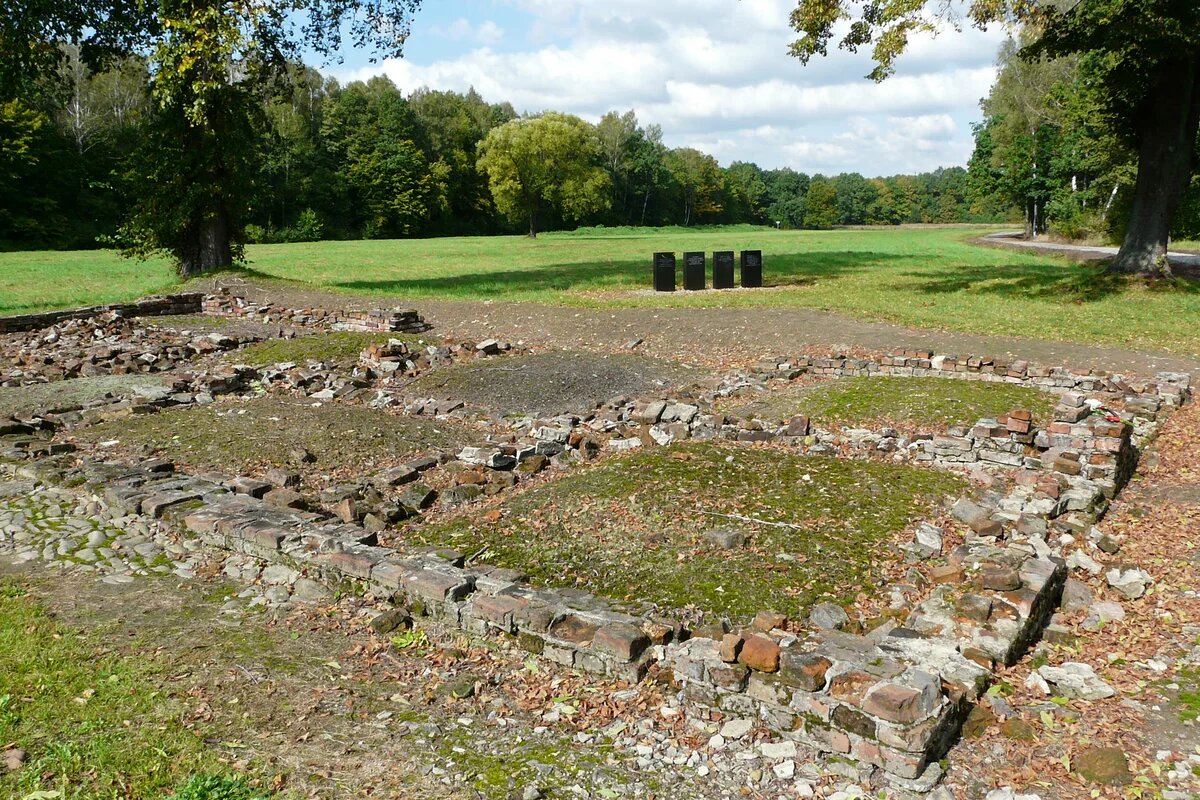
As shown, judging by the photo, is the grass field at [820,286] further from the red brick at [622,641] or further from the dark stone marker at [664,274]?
the red brick at [622,641]

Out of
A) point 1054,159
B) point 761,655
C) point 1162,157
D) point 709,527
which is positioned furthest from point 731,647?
point 1054,159

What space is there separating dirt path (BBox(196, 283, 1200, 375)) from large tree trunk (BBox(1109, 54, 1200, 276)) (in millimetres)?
9312

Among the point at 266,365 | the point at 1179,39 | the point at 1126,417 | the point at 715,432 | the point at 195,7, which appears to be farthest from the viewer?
the point at 195,7

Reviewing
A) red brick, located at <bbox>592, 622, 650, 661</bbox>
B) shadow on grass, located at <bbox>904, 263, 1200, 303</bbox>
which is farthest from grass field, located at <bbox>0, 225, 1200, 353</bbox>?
red brick, located at <bbox>592, 622, 650, 661</bbox>

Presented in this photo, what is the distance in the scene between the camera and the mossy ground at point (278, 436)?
28.2 feet

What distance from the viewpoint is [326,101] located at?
79.1 metres

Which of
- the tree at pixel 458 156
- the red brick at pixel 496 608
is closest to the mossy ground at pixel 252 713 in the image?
the red brick at pixel 496 608

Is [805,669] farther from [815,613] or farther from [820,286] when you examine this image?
[820,286]

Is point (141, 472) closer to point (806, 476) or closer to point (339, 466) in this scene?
point (339, 466)

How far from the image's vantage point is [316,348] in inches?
547

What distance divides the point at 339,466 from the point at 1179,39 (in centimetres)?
1862

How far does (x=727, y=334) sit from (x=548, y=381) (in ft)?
16.5

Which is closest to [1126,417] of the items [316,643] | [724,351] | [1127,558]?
[1127,558]

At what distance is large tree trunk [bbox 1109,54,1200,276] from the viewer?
64.5 feet
